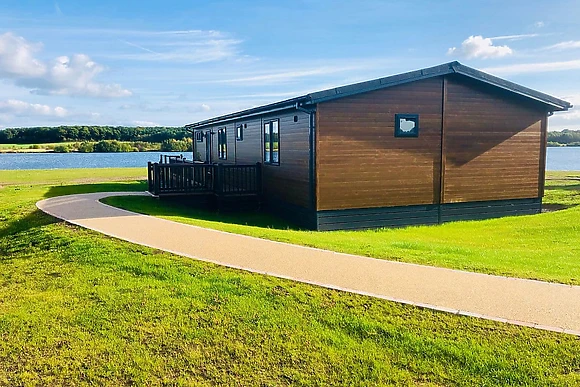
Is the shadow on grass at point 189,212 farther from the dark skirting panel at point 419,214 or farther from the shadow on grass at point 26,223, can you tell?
the shadow on grass at point 26,223

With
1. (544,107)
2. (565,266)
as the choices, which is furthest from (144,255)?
(544,107)

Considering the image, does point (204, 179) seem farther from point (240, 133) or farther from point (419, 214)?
point (419, 214)

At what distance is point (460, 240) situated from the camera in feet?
36.5

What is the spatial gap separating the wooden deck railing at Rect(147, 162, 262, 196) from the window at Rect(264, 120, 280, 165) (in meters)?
0.52

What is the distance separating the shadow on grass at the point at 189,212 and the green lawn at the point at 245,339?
606 centimetres

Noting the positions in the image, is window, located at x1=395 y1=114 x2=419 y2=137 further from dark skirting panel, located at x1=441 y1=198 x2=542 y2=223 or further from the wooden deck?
the wooden deck

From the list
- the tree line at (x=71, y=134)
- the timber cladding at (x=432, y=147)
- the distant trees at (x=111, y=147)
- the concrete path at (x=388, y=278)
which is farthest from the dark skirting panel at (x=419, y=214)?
the tree line at (x=71, y=134)

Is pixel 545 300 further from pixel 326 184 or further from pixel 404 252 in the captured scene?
pixel 326 184

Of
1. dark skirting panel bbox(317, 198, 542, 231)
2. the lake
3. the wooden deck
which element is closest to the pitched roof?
the wooden deck

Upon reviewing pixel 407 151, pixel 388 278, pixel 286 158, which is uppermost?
pixel 407 151

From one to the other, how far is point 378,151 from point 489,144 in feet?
12.2

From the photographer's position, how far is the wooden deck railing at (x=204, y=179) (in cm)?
1451

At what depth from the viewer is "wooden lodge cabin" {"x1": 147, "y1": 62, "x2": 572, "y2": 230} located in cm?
1207

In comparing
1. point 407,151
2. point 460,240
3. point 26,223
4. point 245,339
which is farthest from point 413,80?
point 26,223
